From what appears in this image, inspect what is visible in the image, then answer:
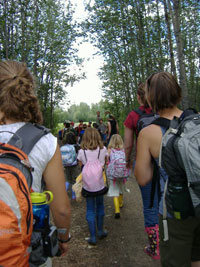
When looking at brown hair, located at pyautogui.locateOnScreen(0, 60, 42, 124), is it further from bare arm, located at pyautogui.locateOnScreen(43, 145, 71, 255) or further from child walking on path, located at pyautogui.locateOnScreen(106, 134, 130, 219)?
child walking on path, located at pyautogui.locateOnScreen(106, 134, 130, 219)

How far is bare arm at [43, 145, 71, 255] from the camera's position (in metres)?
1.51

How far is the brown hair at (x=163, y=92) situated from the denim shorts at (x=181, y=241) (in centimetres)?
90

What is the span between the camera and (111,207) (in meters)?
5.47

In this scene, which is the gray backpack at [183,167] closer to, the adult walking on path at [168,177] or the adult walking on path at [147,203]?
the adult walking on path at [168,177]

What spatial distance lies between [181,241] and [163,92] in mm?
1133

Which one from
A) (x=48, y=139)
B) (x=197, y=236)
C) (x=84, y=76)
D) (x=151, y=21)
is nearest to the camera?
(x=48, y=139)

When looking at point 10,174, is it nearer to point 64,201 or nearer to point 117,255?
point 64,201

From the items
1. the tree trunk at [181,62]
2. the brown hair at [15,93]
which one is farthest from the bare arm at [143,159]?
the tree trunk at [181,62]

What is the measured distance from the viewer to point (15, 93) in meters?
1.49

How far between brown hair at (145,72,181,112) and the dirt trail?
7.27 ft

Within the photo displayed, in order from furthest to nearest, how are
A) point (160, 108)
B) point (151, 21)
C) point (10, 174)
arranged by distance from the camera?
1. point (151, 21)
2. point (160, 108)
3. point (10, 174)

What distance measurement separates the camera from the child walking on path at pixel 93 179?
153 inches

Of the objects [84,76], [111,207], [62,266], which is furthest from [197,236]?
[84,76]

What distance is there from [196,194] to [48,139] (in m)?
0.98
